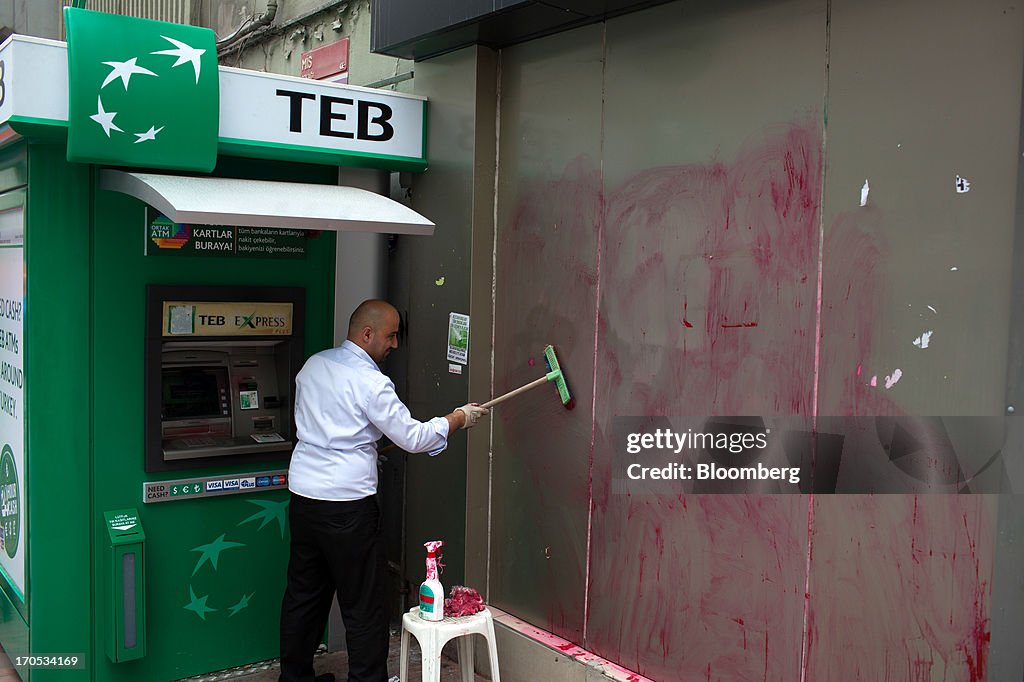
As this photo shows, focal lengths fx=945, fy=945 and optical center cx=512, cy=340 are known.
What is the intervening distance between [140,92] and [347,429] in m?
1.54

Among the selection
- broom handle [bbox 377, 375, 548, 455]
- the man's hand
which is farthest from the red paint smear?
the man's hand

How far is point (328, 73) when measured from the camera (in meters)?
6.32

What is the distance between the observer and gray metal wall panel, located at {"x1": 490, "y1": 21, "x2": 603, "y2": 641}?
4.05 metres

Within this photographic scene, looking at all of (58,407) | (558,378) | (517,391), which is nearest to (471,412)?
(517,391)

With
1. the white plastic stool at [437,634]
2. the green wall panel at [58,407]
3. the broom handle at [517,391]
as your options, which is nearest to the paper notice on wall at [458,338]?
the broom handle at [517,391]

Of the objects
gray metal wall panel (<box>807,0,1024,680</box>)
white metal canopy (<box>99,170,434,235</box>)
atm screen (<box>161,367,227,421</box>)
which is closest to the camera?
gray metal wall panel (<box>807,0,1024,680</box>)

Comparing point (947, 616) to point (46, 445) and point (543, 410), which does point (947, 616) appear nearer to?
point (543, 410)

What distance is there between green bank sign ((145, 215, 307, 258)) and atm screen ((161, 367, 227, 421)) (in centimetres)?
54

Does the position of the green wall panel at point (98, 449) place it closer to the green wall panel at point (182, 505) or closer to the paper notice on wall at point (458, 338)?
the green wall panel at point (182, 505)

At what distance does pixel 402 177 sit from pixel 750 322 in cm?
214

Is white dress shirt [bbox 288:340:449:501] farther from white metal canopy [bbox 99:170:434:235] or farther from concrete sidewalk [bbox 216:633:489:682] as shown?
concrete sidewalk [bbox 216:633:489:682]

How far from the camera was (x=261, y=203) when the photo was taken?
3.66m

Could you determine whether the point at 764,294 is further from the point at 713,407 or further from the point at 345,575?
the point at 345,575

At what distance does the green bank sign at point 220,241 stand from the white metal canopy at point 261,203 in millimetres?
282
